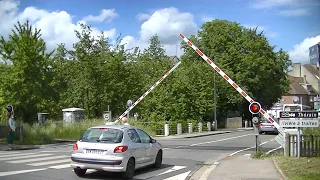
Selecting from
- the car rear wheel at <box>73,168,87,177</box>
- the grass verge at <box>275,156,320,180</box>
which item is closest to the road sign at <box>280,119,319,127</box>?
the grass verge at <box>275,156,320,180</box>

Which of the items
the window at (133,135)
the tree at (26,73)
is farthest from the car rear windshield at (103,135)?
the tree at (26,73)

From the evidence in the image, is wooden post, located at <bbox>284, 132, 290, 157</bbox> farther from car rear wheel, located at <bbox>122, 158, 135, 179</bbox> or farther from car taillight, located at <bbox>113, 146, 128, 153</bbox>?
car taillight, located at <bbox>113, 146, 128, 153</bbox>

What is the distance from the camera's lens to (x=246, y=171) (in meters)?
12.4

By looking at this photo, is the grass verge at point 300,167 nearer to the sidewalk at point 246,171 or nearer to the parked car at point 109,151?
the sidewalk at point 246,171

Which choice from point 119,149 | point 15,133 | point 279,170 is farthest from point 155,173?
point 15,133

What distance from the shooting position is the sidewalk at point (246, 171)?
37.0 feet

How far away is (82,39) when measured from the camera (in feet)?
132

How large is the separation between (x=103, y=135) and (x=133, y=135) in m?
1.02

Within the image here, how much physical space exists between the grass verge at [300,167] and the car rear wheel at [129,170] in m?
4.24

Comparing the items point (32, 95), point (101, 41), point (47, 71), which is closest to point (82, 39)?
point (101, 41)

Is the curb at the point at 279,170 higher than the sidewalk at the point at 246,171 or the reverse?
higher

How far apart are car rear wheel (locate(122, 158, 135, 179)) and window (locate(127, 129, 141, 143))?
27.2 inches

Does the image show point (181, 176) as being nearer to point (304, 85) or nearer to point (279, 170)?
point (279, 170)

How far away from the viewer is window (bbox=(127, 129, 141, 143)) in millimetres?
11986
